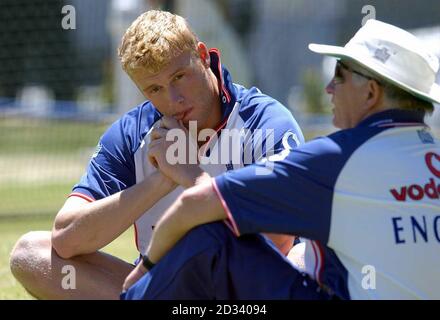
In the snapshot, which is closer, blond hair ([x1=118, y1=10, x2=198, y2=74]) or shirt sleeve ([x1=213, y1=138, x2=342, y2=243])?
shirt sleeve ([x1=213, y1=138, x2=342, y2=243])

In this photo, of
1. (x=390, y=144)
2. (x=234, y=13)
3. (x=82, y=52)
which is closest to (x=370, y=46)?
(x=390, y=144)

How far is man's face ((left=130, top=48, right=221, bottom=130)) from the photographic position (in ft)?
13.0

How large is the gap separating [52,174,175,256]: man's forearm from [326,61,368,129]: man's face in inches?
31.3

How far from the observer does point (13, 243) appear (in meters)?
7.54

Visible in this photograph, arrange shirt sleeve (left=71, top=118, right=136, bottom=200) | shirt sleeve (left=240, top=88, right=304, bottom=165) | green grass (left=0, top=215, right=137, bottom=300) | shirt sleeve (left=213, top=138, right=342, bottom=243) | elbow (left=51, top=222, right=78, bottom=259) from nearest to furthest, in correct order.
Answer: shirt sleeve (left=213, top=138, right=342, bottom=243) → elbow (left=51, top=222, right=78, bottom=259) → shirt sleeve (left=240, top=88, right=304, bottom=165) → shirt sleeve (left=71, top=118, right=136, bottom=200) → green grass (left=0, top=215, right=137, bottom=300)

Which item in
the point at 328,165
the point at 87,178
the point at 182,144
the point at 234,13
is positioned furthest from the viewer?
the point at 234,13

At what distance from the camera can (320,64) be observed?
2019cm

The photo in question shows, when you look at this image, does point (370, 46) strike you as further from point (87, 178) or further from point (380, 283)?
point (87, 178)

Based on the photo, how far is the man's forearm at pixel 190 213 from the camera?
9.93 ft

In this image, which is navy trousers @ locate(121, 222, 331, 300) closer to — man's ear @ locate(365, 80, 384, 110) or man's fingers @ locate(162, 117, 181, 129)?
man's ear @ locate(365, 80, 384, 110)

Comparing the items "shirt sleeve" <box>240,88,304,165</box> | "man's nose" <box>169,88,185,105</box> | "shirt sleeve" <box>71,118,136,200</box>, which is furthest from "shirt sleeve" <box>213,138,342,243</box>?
"shirt sleeve" <box>71,118,136,200</box>

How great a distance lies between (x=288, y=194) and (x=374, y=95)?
19.6 inches

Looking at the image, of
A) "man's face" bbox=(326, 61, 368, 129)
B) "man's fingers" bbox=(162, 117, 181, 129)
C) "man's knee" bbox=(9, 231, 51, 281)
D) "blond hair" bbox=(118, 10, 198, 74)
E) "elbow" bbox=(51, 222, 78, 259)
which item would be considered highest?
"blond hair" bbox=(118, 10, 198, 74)
